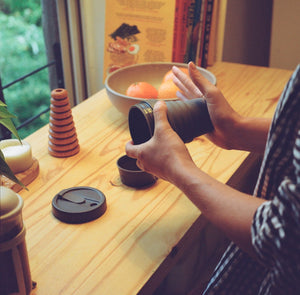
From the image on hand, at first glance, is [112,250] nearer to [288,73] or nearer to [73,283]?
[73,283]

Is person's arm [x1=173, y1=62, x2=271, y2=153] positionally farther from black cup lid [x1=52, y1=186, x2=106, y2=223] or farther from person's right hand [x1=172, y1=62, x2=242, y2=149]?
black cup lid [x1=52, y1=186, x2=106, y2=223]

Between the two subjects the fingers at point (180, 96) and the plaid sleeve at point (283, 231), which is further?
the fingers at point (180, 96)

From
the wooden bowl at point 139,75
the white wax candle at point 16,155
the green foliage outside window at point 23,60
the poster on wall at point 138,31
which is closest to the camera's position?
the white wax candle at point 16,155

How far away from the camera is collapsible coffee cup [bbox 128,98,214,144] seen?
796mm

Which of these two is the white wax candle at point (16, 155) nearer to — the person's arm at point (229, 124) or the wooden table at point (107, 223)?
the wooden table at point (107, 223)

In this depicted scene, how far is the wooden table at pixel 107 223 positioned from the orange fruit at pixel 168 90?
5.6 inches

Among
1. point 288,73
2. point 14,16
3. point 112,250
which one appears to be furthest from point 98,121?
point 14,16

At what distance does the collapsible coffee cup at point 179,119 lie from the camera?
796 mm

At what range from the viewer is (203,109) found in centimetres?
86

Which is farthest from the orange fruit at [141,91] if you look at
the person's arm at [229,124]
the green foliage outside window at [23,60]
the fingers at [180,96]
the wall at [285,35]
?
the green foliage outside window at [23,60]

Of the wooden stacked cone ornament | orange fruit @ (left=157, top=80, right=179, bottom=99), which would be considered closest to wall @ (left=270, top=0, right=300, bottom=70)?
orange fruit @ (left=157, top=80, right=179, bottom=99)

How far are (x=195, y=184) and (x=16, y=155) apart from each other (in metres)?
0.44

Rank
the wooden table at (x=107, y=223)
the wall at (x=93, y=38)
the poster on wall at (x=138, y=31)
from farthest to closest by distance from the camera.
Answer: the wall at (x=93, y=38)
the poster on wall at (x=138, y=31)
the wooden table at (x=107, y=223)

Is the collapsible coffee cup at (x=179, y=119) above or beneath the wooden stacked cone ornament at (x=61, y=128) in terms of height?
above
